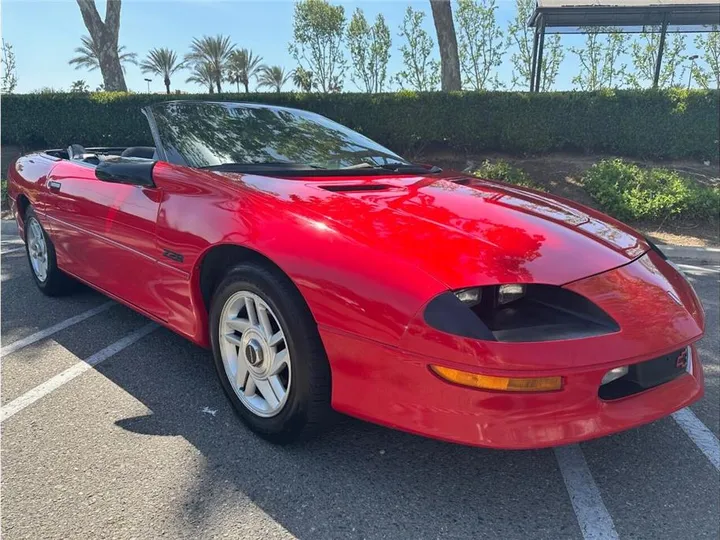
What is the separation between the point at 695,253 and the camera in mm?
6309

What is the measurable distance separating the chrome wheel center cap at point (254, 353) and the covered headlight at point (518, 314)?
0.79 metres

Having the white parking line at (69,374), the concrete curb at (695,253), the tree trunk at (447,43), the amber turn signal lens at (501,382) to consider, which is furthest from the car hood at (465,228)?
the tree trunk at (447,43)

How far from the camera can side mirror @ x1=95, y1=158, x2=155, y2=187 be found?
101 inches

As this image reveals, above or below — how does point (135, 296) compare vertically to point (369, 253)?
below

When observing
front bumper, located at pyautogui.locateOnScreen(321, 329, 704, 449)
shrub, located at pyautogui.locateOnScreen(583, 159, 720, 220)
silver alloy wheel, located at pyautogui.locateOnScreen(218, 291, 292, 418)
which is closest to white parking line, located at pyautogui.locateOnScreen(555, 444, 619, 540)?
front bumper, located at pyautogui.locateOnScreen(321, 329, 704, 449)

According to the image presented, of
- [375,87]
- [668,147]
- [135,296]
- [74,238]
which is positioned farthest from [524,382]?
[375,87]

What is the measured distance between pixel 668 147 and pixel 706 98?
39.1 inches

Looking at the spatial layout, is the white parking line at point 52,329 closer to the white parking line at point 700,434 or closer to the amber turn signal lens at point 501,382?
the amber turn signal lens at point 501,382

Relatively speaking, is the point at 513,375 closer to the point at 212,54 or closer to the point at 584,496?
the point at 584,496

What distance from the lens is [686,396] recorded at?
75.8 inches

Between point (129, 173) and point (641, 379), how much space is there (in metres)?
2.31

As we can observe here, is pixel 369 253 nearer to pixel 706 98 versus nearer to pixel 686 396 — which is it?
pixel 686 396

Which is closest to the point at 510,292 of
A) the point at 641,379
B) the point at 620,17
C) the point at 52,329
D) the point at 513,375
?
the point at 513,375


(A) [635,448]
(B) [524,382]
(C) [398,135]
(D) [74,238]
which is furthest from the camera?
(C) [398,135]
